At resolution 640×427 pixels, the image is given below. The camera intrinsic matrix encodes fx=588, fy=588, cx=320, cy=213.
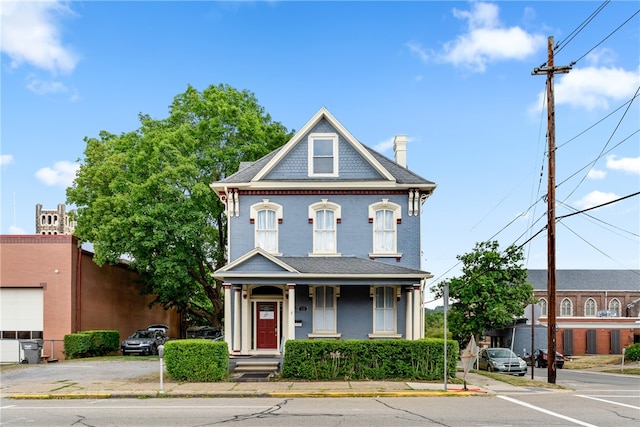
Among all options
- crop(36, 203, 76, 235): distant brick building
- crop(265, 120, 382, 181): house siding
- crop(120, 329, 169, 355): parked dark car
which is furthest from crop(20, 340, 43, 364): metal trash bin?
crop(36, 203, 76, 235): distant brick building

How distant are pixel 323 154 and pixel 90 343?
14747 millimetres

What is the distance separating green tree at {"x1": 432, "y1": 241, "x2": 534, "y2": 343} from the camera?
39688mm

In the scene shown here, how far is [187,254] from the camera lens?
104 feet

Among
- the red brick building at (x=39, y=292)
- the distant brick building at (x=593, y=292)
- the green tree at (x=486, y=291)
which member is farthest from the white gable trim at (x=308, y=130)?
the distant brick building at (x=593, y=292)

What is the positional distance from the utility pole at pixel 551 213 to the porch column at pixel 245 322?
11251mm

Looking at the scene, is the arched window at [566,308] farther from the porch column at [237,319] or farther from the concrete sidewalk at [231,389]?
the porch column at [237,319]

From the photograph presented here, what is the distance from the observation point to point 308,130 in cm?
2483

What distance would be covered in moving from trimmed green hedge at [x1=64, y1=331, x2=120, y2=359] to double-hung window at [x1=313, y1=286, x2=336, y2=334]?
38.8 ft

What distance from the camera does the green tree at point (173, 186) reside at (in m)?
30.9

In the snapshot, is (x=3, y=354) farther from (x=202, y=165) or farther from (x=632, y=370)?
(x=632, y=370)

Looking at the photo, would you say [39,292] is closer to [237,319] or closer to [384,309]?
[237,319]

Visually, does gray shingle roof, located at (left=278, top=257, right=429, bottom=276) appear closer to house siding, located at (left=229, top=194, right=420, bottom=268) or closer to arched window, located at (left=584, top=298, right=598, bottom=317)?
house siding, located at (left=229, top=194, right=420, bottom=268)

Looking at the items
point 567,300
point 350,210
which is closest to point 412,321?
point 350,210

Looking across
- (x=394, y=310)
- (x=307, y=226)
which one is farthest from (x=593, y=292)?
(x=307, y=226)
